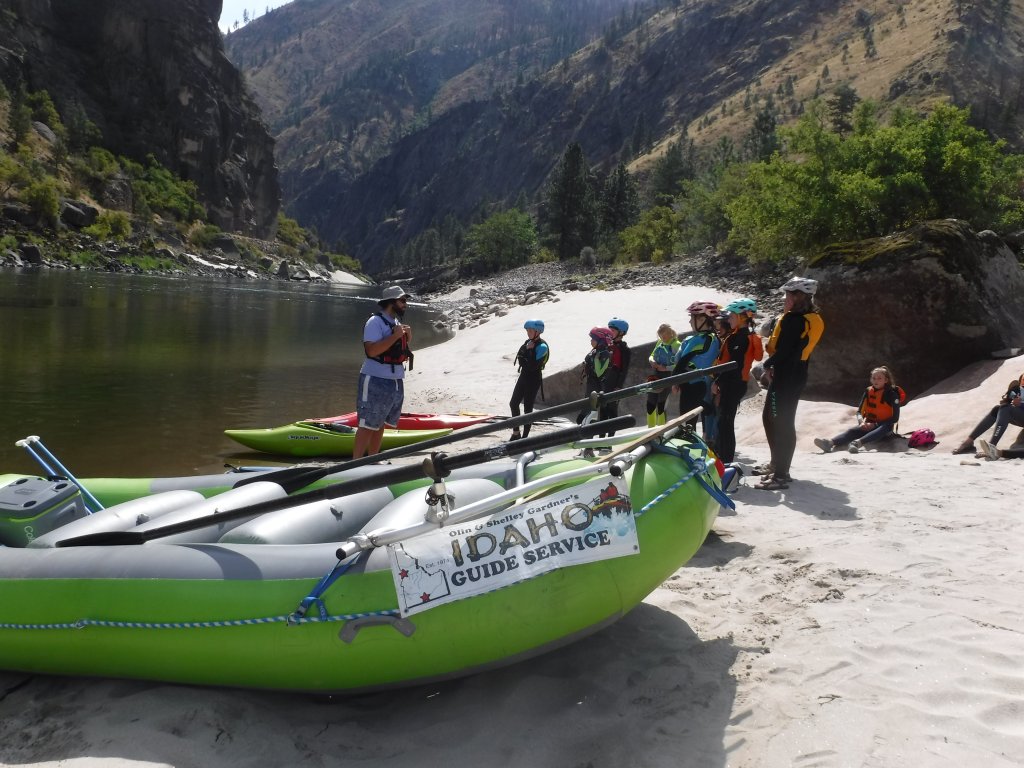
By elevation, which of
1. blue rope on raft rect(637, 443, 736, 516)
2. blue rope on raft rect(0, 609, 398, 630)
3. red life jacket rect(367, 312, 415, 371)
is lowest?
blue rope on raft rect(0, 609, 398, 630)

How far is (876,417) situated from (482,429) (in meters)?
6.13

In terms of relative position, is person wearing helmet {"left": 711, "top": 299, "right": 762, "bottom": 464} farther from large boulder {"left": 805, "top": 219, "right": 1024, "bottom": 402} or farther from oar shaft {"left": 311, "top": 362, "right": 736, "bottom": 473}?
large boulder {"left": 805, "top": 219, "right": 1024, "bottom": 402}

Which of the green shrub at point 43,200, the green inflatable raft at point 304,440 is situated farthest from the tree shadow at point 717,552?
the green shrub at point 43,200

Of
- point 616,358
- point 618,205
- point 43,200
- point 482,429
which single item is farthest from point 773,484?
point 43,200

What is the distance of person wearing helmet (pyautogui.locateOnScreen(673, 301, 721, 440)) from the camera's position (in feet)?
21.8

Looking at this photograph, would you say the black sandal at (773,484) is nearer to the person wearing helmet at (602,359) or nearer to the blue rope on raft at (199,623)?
the person wearing helmet at (602,359)

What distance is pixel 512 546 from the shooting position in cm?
302

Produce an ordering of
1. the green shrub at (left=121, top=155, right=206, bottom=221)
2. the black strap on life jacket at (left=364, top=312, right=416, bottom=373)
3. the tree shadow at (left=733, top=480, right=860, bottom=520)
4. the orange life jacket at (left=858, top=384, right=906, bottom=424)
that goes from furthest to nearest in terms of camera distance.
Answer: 1. the green shrub at (left=121, top=155, right=206, bottom=221)
2. the orange life jacket at (left=858, top=384, right=906, bottom=424)
3. the black strap on life jacket at (left=364, top=312, right=416, bottom=373)
4. the tree shadow at (left=733, top=480, right=860, bottom=520)

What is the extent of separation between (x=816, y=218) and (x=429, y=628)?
61.1 feet

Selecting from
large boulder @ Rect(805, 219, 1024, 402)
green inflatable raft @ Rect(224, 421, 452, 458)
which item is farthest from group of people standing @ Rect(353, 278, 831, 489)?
large boulder @ Rect(805, 219, 1024, 402)

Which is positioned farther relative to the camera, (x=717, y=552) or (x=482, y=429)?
(x=717, y=552)

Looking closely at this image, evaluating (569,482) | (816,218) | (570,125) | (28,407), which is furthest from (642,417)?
(570,125)

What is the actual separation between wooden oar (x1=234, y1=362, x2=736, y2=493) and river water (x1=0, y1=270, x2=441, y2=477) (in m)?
4.81

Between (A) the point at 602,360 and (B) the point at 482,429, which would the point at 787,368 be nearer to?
(A) the point at 602,360
